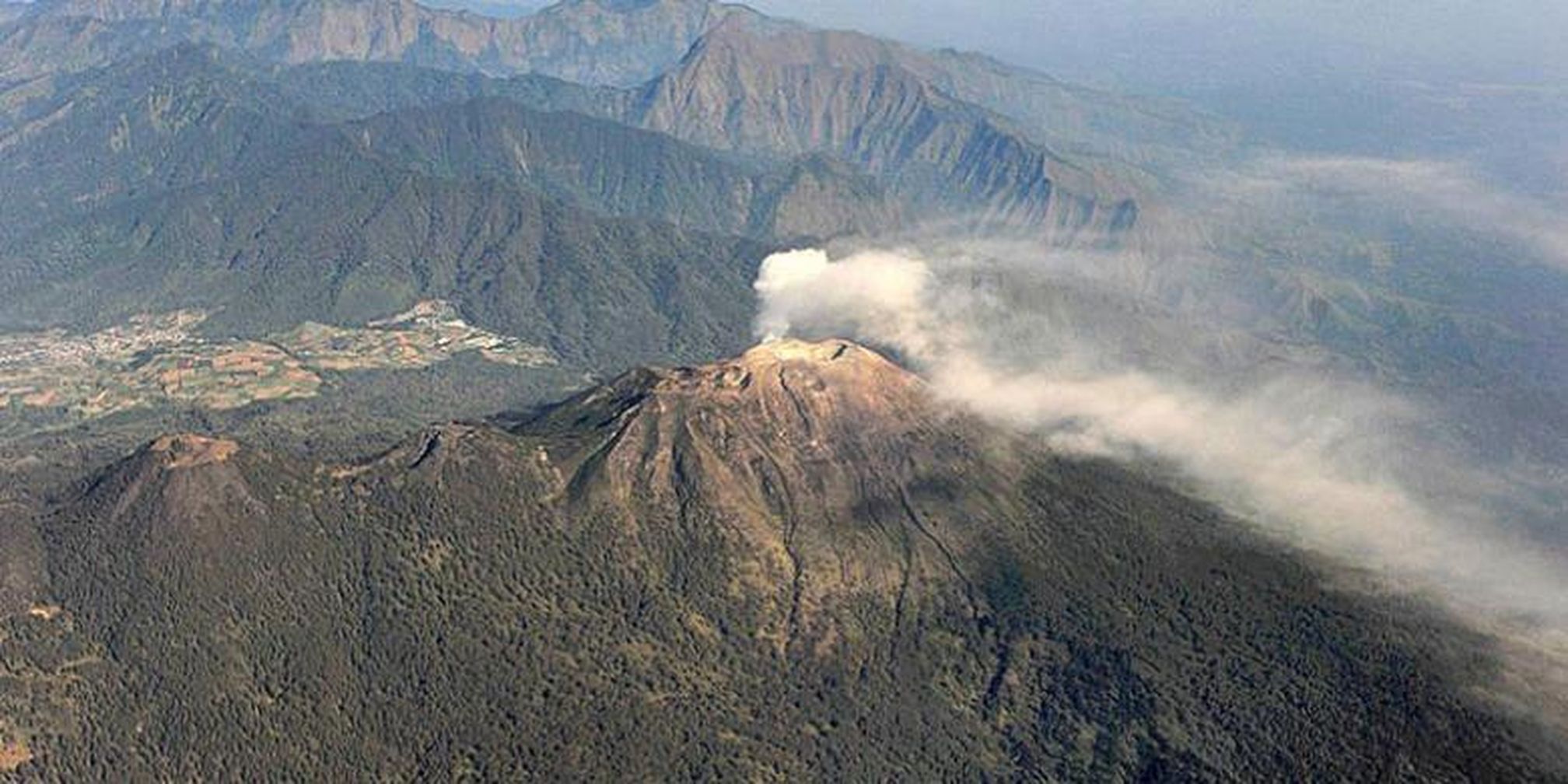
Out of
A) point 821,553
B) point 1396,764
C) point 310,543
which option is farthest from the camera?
point 821,553

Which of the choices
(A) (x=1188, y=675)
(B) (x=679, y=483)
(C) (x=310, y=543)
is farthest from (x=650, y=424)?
(A) (x=1188, y=675)

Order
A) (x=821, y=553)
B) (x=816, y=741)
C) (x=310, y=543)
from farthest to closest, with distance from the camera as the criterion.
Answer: (x=821, y=553), (x=310, y=543), (x=816, y=741)

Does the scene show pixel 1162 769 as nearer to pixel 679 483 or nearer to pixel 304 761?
pixel 679 483

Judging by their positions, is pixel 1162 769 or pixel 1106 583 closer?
pixel 1162 769

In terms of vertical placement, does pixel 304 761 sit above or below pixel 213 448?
below

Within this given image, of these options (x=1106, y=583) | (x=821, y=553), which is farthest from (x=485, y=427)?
(x=1106, y=583)

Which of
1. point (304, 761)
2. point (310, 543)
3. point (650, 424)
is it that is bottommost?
point (304, 761)
